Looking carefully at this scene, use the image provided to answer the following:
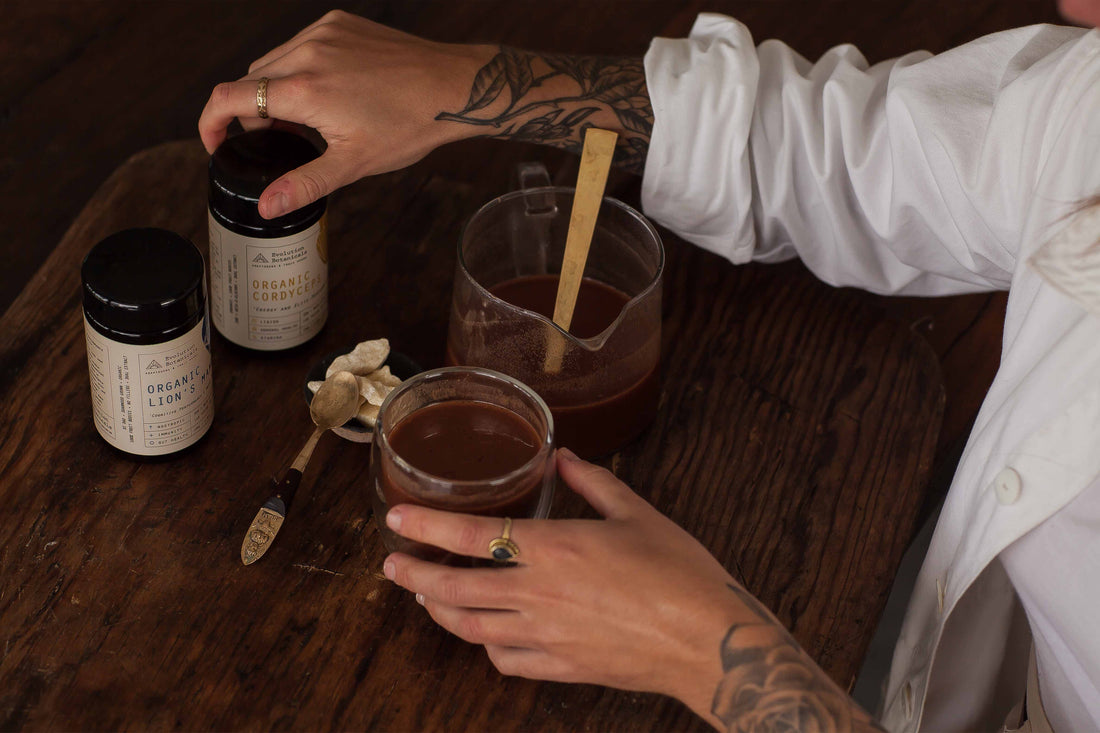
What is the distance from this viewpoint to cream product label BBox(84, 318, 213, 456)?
847mm

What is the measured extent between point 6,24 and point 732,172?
1404 millimetres

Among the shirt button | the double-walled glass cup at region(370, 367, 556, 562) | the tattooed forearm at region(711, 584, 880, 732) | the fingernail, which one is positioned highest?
the fingernail

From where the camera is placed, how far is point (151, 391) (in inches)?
34.2

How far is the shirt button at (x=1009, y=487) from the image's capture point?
84 centimetres

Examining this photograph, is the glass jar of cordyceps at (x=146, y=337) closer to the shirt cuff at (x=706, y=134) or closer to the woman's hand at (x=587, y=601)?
the woman's hand at (x=587, y=601)

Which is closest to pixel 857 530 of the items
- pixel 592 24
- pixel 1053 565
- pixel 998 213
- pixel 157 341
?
pixel 1053 565

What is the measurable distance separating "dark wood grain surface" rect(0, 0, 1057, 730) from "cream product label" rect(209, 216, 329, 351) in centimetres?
3

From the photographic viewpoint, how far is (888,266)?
1.16 m

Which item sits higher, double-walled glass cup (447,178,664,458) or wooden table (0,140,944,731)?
double-walled glass cup (447,178,664,458)

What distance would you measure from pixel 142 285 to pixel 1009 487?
0.69 meters

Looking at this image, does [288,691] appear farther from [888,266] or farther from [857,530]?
[888,266]

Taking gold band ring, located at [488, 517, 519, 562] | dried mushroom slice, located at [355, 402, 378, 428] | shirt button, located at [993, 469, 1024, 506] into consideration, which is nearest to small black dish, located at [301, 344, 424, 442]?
dried mushroom slice, located at [355, 402, 378, 428]

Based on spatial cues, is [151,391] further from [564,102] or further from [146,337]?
[564,102]

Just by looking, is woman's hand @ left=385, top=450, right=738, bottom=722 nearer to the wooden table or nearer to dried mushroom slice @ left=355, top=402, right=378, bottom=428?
the wooden table
